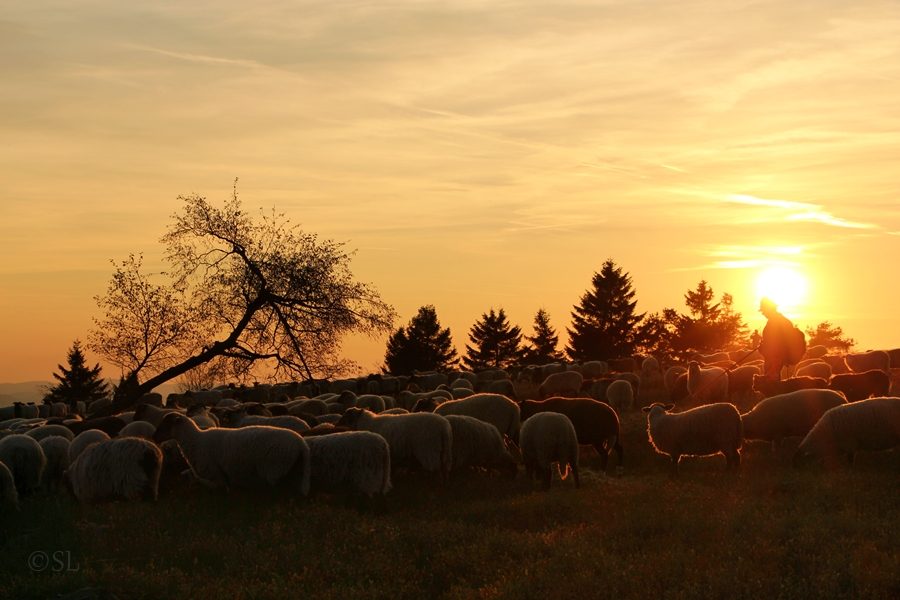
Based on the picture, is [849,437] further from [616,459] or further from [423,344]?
[423,344]

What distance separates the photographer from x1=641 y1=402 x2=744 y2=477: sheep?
14930 mm

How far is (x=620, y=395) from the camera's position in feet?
86.5

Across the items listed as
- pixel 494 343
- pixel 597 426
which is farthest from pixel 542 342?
pixel 597 426

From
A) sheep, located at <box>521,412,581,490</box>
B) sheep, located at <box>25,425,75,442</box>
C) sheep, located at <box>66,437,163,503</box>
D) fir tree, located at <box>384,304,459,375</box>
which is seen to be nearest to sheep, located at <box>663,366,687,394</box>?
sheep, located at <box>521,412,581,490</box>

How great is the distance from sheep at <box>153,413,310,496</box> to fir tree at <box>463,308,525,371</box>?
6518 cm

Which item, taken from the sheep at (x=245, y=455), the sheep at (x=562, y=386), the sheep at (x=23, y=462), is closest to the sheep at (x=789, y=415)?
the sheep at (x=245, y=455)

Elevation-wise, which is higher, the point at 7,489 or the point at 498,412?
the point at 498,412

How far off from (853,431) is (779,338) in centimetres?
663

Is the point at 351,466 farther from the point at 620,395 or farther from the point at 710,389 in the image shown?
the point at 620,395

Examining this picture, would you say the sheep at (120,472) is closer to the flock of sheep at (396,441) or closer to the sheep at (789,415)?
the flock of sheep at (396,441)

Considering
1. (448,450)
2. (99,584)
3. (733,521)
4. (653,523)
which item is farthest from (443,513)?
(99,584)

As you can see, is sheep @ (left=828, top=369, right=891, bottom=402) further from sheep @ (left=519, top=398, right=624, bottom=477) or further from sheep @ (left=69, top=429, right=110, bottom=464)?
sheep @ (left=69, top=429, right=110, bottom=464)

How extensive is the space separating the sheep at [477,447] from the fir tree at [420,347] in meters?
52.0

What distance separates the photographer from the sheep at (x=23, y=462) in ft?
47.1
